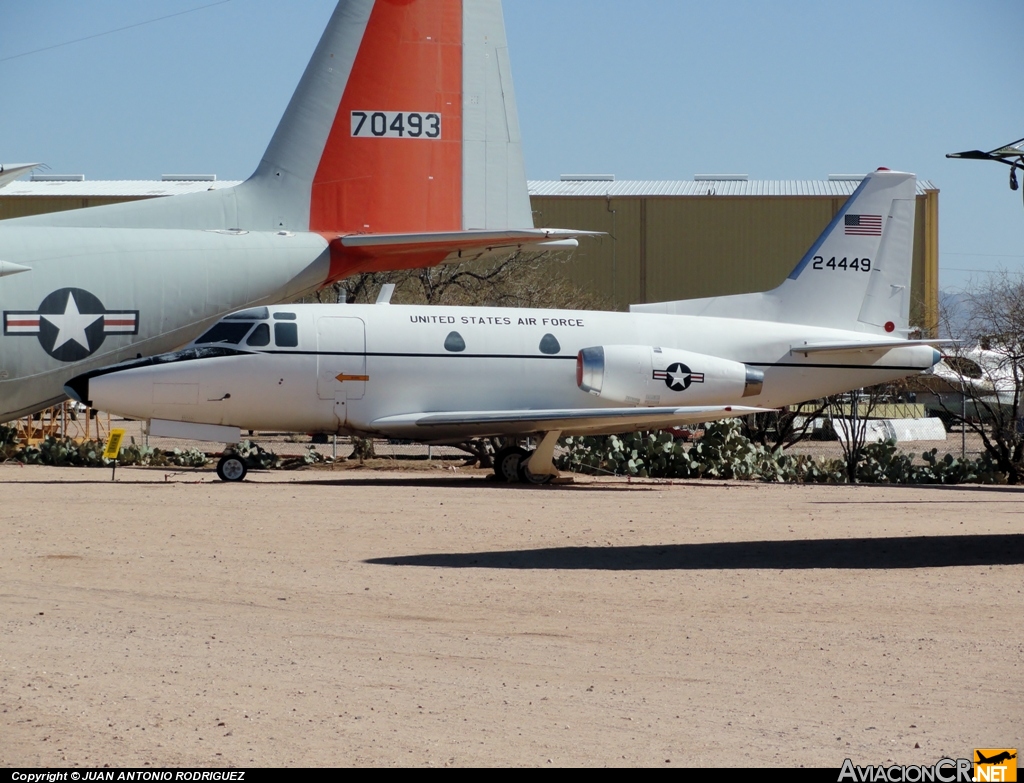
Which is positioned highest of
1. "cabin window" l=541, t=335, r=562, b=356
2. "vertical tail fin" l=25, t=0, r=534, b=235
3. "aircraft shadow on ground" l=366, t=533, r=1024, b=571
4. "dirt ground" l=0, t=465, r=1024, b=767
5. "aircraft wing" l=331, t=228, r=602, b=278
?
"vertical tail fin" l=25, t=0, r=534, b=235

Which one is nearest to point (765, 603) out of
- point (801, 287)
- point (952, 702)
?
point (952, 702)

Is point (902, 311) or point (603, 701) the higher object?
point (902, 311)

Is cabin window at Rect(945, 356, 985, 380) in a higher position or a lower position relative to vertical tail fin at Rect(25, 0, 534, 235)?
lower

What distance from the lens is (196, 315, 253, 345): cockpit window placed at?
17.7 m

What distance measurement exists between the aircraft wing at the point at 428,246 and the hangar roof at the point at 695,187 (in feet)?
103

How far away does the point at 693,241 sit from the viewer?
49.3 m

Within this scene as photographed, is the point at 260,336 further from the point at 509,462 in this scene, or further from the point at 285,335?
the point at 509,462

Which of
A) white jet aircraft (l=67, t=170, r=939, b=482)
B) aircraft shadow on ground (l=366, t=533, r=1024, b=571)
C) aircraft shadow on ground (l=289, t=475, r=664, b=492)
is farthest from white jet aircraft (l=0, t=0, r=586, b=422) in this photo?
aircraft shadow on ground (l=366, t=533, r=1024, b=571)

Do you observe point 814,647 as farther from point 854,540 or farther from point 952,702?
point 854,540

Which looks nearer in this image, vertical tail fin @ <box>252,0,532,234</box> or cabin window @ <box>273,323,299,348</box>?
cabin window @ <box>273,323,299,348</box>

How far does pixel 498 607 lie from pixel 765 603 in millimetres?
1867

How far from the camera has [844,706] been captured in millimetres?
5777

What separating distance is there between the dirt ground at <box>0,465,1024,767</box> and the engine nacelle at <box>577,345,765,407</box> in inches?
193

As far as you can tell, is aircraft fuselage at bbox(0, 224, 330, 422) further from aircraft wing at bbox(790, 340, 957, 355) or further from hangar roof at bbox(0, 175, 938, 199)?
hangar roof at bbox(0, 175, 938, 199)
